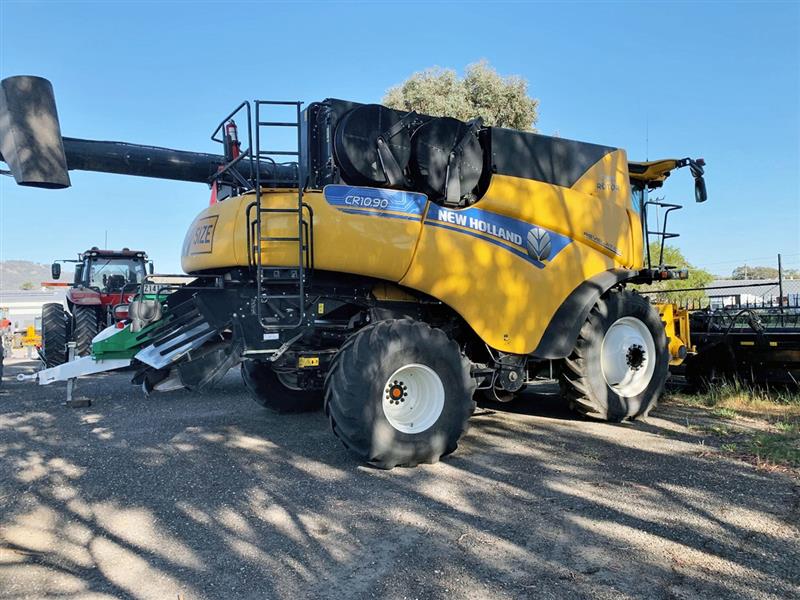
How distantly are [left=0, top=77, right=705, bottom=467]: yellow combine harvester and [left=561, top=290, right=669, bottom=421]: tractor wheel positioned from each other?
2 cm

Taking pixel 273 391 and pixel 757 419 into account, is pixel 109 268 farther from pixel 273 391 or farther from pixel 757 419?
pixel 757 419

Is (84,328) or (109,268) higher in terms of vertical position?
(109,268)

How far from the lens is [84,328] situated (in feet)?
37.9

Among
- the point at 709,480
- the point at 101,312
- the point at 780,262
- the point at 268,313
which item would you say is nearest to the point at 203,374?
the point at 268,313

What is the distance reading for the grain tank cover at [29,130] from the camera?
5.62m

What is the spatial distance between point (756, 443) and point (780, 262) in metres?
5.82

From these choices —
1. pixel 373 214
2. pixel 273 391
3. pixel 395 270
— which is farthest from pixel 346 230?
pixel 273 391

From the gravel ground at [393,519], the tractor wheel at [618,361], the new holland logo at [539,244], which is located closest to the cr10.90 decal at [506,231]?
the new holland logo at [539,244]

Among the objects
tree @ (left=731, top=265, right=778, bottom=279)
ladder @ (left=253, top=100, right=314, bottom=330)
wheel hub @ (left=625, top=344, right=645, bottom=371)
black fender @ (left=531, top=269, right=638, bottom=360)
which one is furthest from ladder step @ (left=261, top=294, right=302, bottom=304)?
tree @ (left=731, top=265, right=778, bottom=279)

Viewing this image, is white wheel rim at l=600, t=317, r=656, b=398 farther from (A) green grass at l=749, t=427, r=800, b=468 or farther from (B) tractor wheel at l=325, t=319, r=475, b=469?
(B) tractor wheel at l=325, t=319, r=475, b=469

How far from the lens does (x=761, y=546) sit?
356 centimetres

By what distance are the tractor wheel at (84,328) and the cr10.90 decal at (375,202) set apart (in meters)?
8.13

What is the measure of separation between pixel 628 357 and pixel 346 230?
3817mm

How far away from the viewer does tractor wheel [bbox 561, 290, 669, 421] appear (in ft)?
21.6
